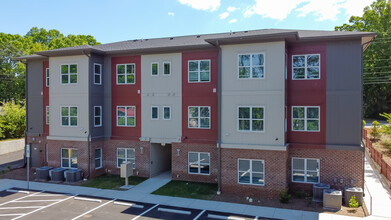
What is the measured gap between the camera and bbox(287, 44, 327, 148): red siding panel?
50.4 feet

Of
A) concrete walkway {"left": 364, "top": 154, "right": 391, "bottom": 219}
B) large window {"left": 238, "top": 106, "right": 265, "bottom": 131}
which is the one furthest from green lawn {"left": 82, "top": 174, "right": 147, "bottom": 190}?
concrete walkway {"left": 364, "top": 154, "right": 391, "bottom": 219}

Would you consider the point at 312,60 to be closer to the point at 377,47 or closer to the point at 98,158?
the point at 98,158

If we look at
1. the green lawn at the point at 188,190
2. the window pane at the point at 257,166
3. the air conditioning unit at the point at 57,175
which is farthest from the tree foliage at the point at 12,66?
the window pane at the point at 257,166

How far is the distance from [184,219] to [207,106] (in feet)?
24.9

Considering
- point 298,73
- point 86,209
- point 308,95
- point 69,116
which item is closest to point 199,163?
point 86,209

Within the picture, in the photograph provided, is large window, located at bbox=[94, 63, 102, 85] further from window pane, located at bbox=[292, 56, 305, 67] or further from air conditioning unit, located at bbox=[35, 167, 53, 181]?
window pane, located at bbox=[292, 56, 305, 67]

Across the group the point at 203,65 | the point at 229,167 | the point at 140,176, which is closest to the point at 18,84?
the point at 140,176

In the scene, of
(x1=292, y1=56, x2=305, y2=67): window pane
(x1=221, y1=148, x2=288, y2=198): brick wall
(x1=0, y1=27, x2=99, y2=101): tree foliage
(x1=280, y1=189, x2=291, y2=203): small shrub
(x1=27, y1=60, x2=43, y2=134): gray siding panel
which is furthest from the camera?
(x1=0, y1=27, x2=99, y2=101): tree foliage

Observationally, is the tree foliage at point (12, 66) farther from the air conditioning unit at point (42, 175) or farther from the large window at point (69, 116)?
the air conditioning unit at point (42, 175)

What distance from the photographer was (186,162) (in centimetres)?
1820

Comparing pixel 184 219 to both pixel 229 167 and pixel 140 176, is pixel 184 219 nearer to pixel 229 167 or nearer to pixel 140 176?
pixel 229 167

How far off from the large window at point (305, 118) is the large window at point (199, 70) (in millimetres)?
5679

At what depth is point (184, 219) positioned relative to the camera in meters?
12.3

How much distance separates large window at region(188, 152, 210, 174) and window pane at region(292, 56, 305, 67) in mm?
7630
